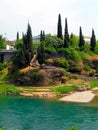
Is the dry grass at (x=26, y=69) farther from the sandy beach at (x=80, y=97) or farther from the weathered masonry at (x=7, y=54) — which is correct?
the sandy beach at (x=80, y=97)

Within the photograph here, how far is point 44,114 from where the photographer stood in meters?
73.4

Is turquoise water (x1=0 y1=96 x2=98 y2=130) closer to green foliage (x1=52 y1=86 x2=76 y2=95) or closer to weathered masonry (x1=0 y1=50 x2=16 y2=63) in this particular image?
green foliage (x1=52 y1=86 x2=76 y2=95)

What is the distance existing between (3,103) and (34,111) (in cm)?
1305

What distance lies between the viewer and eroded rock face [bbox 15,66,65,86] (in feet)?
367

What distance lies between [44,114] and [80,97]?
88.1ft

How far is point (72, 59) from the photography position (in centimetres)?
11894

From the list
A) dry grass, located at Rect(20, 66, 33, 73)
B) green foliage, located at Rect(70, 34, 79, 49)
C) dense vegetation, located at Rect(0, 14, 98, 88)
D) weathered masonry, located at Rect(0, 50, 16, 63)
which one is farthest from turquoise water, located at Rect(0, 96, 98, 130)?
green foliage, located at Rect(70, 34, 79, 49)

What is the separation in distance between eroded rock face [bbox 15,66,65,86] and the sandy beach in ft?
36.7

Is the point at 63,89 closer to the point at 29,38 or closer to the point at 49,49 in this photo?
the point at 49,49

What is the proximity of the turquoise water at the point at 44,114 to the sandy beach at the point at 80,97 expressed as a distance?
5.53 meters

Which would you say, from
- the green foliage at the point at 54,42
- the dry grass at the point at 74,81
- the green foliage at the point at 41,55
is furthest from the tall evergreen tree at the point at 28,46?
the dry grass at the point at 74,81

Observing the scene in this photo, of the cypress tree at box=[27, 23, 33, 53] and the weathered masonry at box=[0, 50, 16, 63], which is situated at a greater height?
the cypress tree at box=[27, 23, 33, 53]

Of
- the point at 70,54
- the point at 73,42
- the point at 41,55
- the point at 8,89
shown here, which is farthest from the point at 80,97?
the point at 73,42

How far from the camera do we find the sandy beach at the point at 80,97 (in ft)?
315
